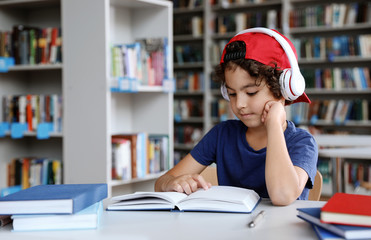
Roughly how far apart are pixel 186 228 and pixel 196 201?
0.54 ft

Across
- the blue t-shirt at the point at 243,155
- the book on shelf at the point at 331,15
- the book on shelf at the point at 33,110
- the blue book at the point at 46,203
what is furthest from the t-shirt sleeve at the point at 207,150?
the book on shelf at the point at 331,15

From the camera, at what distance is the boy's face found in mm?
1398

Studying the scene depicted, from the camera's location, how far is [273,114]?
4.39 feet

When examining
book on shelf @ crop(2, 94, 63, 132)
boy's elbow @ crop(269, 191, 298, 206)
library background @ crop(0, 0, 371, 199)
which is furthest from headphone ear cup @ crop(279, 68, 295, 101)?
book on shelf @ crop(2, 94, 63, 132)

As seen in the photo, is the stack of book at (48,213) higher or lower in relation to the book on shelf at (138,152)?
higher

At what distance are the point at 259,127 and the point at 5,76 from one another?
2.33m

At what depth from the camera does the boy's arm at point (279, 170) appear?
1.20 metres

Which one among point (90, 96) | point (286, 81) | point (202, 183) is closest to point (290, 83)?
point (286, 81)

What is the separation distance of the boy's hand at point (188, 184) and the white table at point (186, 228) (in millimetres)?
164

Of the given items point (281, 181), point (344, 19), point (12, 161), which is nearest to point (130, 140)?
point (12, 161)

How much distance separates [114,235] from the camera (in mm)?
953

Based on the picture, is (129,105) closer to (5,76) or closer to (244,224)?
(5,76)

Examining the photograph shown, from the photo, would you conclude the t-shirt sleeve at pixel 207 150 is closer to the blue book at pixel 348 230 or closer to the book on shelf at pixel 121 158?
the blue book at pixel 348 230

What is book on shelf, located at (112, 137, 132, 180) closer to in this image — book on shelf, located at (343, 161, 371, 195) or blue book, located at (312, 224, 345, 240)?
blue book, located at (312, 224, 345, 240)
